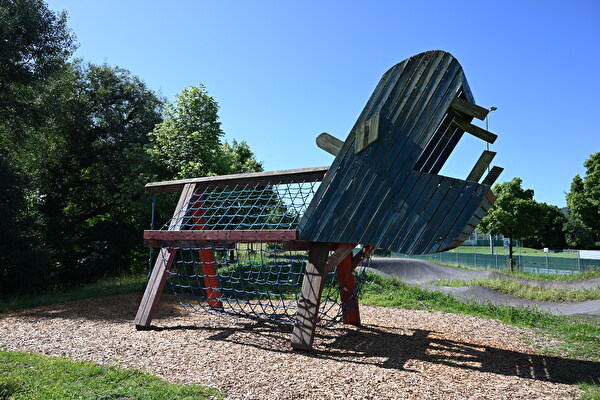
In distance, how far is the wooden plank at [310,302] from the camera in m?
5.19

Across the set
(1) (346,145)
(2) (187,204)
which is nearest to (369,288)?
(2) (187,204)

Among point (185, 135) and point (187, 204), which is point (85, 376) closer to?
point (187, 204)

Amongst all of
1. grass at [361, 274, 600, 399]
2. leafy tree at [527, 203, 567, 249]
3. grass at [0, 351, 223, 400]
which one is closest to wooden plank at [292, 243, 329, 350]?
grass at [0, 351, 223, 400]

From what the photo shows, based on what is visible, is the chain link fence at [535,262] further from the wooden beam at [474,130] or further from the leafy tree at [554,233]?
the leafy tree at [554,233]

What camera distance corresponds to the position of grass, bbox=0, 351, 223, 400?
145 inches

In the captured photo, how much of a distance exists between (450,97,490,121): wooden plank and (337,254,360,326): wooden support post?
2.91 metres

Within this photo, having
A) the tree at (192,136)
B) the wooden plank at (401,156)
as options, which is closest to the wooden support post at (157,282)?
the wooden plank at (401,156)

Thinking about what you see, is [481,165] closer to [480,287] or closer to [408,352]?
[408,352]

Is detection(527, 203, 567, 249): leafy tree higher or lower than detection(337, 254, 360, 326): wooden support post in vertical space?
higher

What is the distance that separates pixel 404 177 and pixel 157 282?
439 centimetres

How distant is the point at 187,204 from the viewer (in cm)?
712

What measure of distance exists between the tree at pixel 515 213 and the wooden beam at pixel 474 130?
17.7 meters

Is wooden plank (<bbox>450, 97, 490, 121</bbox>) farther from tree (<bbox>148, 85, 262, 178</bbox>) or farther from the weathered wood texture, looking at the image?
tree (<bbox>148, 85, 262, 178</bbox>)

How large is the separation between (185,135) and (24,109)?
5139 millimetres
